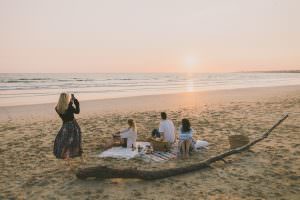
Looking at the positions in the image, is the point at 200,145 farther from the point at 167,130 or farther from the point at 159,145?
the point at 159,145

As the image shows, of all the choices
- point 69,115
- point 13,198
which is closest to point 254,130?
point 69,115

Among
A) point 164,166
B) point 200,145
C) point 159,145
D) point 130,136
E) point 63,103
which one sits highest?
point 63,103

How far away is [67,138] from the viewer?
8117mm

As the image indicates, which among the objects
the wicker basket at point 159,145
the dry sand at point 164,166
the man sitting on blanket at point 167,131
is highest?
the man sitting on blanket at point 167,131

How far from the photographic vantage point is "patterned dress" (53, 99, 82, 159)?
809 cm

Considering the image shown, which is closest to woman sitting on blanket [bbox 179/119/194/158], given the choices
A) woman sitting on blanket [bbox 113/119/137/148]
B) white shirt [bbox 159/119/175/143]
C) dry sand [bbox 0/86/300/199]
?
dry sand [bbox 0/86/300/199]

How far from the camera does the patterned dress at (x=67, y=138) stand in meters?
8.09

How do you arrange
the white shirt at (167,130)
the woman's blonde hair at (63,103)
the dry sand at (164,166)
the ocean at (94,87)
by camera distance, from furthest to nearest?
1. the ocean at (94,87)
2. the white shirt at (167,130)
3. the woman's blonde hair at (63,103)
4. the dry sand at (164,166)

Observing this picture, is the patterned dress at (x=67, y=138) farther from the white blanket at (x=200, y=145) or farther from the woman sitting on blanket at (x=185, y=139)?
the white blanket at (x=200, y=145)

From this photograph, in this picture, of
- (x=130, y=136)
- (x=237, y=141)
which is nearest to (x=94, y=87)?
(x=130, y=136)

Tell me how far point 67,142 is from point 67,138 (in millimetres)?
108

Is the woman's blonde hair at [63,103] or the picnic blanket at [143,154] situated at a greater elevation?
the woman's blonde hair at [63,103]

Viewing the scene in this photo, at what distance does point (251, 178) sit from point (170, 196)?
2.20 meters

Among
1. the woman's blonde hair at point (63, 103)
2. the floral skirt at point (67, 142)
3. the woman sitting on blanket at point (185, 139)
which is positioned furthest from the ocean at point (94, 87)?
the woman sitting on blanket at point (185, 139)
